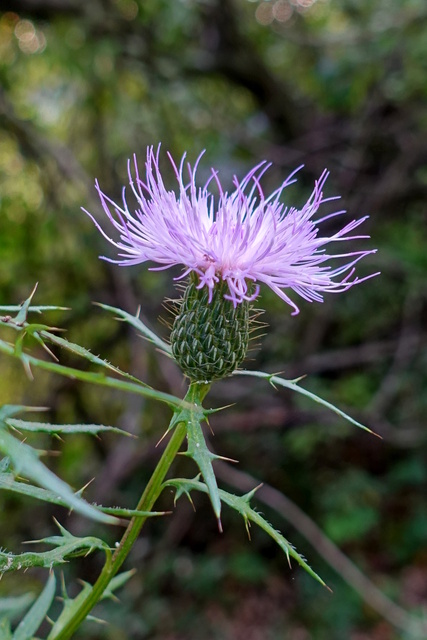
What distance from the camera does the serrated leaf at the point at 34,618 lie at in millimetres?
1205

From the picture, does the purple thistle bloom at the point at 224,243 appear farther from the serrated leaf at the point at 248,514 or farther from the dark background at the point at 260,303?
the dark background at the point at 260,303

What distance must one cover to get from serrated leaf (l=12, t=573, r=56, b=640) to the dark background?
8.25 feet

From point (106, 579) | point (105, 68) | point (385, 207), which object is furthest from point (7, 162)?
point (106, 579)

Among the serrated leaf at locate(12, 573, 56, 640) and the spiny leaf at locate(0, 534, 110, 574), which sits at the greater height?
the spiny leaf at locate(0, 534, 110, 574)

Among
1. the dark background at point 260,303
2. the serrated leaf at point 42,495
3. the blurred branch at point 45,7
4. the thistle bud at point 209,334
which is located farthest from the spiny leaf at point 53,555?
the blurred branch at point 45,7

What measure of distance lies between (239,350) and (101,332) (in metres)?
3.55

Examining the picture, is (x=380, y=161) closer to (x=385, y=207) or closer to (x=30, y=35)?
(x=385, y=207)

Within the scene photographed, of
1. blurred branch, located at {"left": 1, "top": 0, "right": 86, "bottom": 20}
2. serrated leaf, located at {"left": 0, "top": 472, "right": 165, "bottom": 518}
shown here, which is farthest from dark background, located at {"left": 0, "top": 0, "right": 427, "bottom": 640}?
serrated leaf, located at {"left": 0, "top": 472, "right": 165, "bottom": 518}

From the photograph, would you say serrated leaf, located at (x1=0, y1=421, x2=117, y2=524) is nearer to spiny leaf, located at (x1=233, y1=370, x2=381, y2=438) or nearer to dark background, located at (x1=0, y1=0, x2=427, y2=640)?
spiny leaf, located at (x1=233, y1=370, x2=381, y2=438)

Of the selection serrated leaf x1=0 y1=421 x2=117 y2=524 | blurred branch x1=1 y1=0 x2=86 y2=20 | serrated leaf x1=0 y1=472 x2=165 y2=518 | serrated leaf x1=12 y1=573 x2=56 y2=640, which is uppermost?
blurred branch x1=1 y1=0 x2=86 y2=20

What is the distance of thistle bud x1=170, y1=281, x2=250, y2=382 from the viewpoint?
4.37 ft

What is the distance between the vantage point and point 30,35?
188 inches

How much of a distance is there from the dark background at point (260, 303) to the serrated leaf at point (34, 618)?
99.0 inches

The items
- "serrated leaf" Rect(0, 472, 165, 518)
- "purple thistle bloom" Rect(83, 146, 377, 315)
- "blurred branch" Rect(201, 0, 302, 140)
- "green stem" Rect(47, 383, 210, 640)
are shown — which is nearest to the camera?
"serrated leaf" Rect(0, 472, 165, 518)
